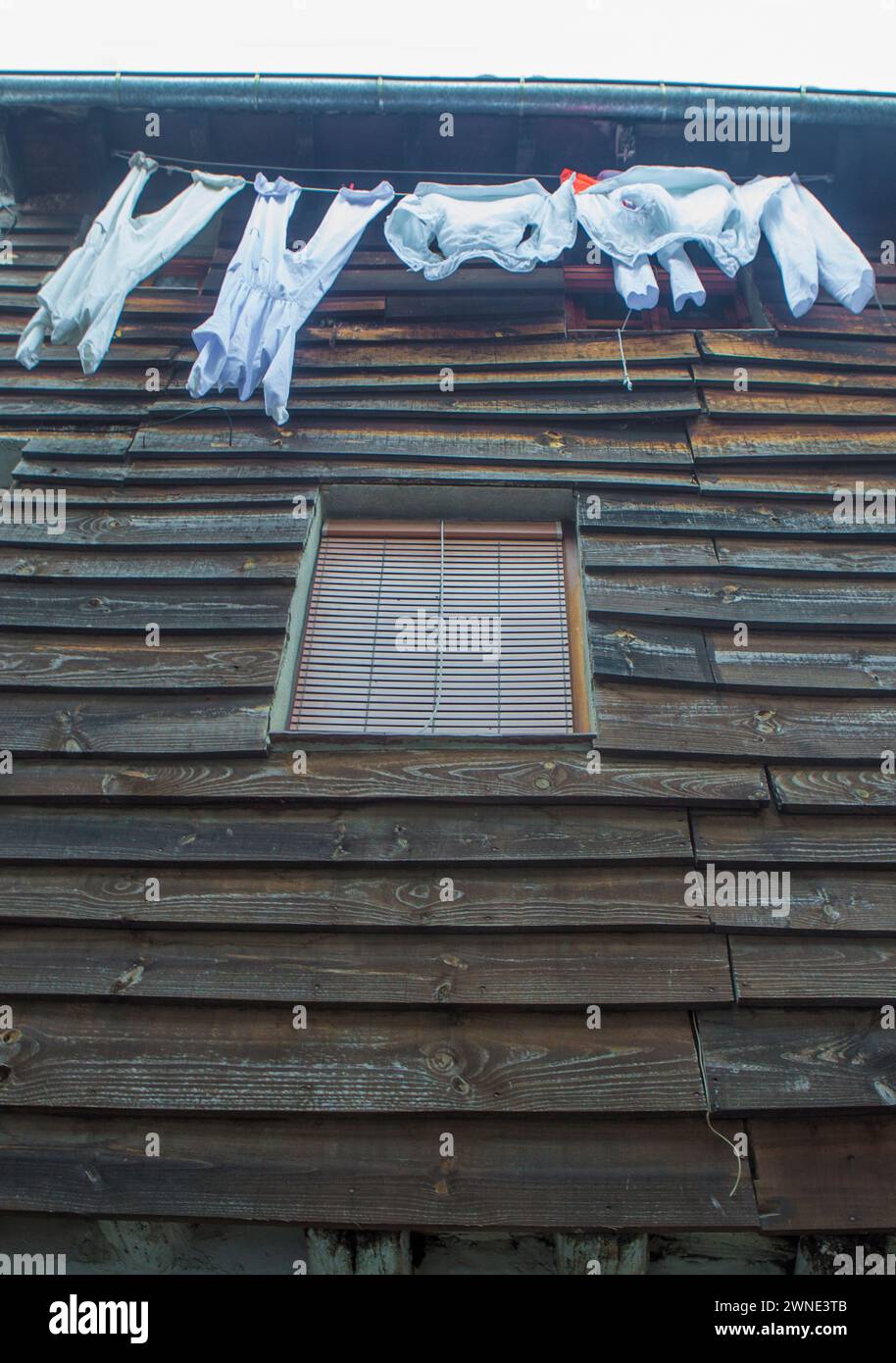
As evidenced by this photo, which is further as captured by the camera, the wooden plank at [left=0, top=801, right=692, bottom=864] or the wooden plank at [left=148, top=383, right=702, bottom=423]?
the wooden plank at [left=148, top=383, right=702, bottom=423]

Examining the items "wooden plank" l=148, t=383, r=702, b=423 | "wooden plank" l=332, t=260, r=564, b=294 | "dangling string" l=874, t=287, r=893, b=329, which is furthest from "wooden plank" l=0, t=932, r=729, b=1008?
"dangling string" l=874, t=287, r=893, b=329

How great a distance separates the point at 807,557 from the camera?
409cm

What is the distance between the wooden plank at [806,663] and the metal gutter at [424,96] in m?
3.32

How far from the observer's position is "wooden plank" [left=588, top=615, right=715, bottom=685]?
3639mm

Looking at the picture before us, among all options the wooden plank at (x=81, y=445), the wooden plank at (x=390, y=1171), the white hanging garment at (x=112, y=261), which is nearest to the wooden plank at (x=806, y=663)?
the wooden plank at (x=390, y=1171)

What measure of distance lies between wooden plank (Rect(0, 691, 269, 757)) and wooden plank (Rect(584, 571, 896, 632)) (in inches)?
57.4

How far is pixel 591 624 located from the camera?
386 cm

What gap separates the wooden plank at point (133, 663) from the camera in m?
3.62

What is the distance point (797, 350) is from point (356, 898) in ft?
12.1

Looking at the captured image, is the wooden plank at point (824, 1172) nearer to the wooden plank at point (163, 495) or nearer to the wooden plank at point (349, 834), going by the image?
the wooden plank at point (349, 834)

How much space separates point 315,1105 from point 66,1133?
71cm

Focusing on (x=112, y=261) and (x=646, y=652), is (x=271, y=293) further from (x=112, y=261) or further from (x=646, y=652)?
(x=646, y=652)

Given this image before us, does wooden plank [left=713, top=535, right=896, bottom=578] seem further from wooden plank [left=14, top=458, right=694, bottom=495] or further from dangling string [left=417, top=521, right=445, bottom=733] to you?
dangling string [left=417, top=521, right=445, bottom=733]
